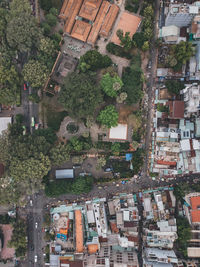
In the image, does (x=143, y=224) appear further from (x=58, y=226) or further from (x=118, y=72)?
(x=118, y=72)

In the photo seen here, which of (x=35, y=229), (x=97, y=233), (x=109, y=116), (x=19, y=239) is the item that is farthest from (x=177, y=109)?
(x=19, y=239)

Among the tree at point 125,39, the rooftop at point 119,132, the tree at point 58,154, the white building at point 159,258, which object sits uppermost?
the tree at point 125,39

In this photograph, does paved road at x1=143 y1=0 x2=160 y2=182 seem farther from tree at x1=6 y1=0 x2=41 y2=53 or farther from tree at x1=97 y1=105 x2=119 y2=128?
tree at x1=6 y1=0 x2=41 y2=53

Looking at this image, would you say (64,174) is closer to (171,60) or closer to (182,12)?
(171,60)

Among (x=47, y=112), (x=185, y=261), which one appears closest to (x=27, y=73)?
(x=47, y=112)

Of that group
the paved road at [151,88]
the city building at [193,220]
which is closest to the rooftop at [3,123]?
the paved road at [151,88]

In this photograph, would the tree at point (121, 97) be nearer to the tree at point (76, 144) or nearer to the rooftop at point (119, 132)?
the rooftop at point (119, 132)
